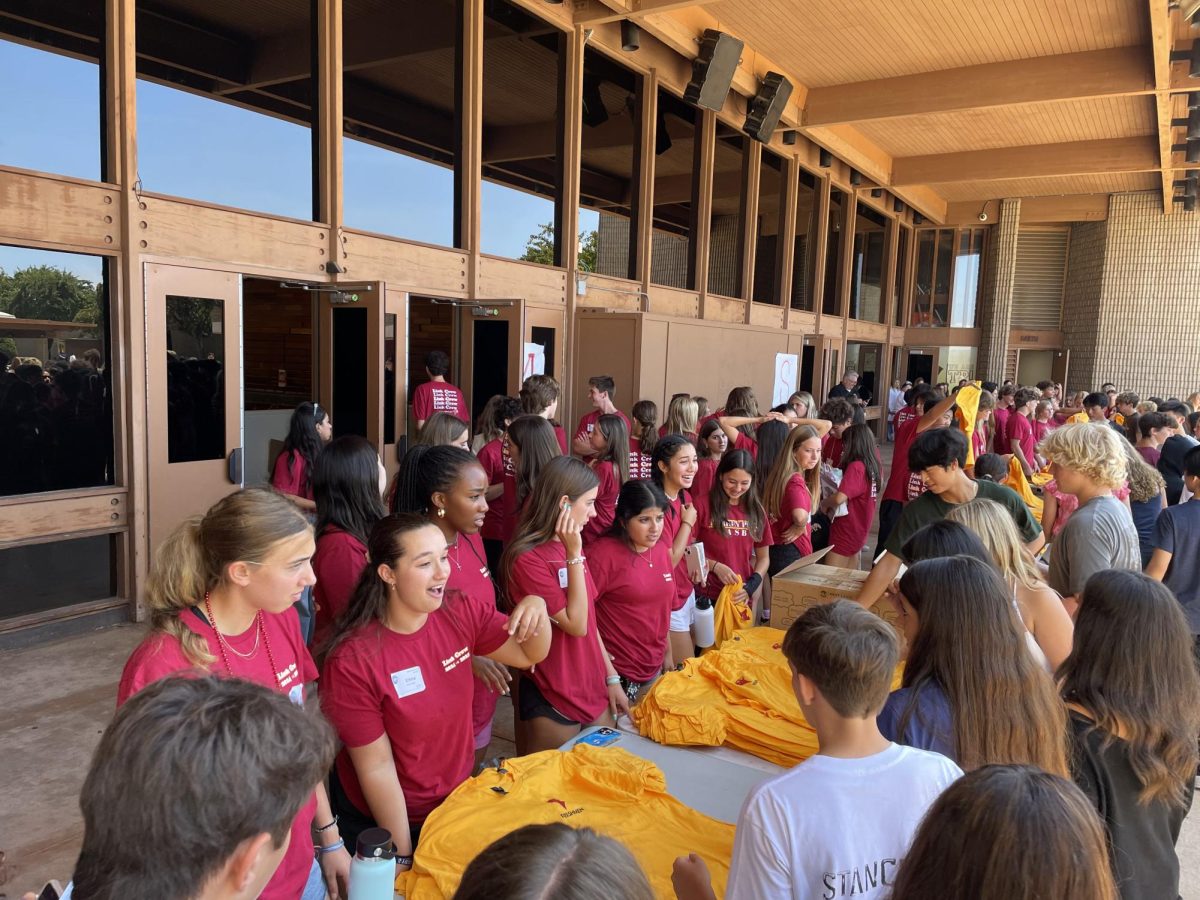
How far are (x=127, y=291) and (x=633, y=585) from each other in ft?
13.5

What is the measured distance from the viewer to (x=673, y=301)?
10.8 meters

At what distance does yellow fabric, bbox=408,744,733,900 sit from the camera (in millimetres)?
1952

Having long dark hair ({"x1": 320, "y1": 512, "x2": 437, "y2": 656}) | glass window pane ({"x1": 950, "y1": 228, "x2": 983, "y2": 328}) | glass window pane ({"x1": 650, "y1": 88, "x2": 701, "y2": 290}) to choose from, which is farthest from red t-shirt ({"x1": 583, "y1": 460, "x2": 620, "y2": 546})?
glass window pane ({"x1": 950, "y1": 228, "x2": 983, "y2": 328})

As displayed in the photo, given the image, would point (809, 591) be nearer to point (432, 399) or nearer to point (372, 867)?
point (372, 867)

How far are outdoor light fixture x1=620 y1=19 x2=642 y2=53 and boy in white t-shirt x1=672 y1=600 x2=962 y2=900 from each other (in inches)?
343

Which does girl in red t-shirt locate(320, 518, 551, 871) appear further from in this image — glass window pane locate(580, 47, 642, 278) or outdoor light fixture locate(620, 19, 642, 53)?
outdoor light fixture locate(620, 19, 642, 53)

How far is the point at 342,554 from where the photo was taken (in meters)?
2.91

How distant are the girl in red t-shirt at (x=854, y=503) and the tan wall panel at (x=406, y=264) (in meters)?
4.12

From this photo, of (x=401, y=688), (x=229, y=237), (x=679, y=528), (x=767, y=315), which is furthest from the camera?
(x=767, y=315)

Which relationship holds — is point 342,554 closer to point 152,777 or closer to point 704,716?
point 704,716

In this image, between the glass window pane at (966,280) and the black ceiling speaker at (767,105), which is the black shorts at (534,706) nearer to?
the black ceiling speaker at (767,105)

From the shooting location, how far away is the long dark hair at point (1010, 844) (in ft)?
3.22

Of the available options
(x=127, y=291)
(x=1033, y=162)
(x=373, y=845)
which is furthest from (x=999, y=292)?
(x=373, y=845)

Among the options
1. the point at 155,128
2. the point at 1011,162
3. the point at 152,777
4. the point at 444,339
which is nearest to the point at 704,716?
the point at 152,777
